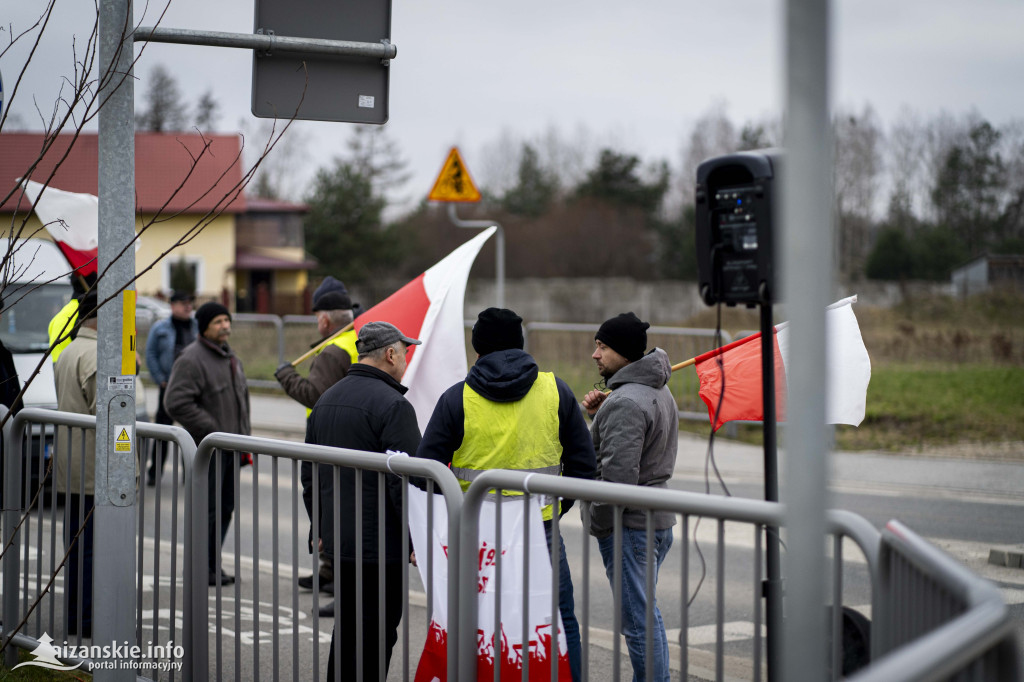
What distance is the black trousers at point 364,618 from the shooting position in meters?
4.10

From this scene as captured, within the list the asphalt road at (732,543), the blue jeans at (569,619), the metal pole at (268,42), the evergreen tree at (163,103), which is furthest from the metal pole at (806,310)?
the evergreen tree at (163,103)

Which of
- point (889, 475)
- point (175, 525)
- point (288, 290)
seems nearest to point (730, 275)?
point (175, 525)

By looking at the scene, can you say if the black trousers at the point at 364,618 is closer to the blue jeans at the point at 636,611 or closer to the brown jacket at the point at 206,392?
the blue jeans at the point at 636,611

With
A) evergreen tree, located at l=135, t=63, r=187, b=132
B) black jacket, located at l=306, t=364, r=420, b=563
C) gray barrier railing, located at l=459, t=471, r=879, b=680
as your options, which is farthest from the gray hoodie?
evergreen tree, located at l=135, t=63, r=187, b=132

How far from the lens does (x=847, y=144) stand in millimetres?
49250

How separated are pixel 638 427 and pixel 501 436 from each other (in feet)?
2.17

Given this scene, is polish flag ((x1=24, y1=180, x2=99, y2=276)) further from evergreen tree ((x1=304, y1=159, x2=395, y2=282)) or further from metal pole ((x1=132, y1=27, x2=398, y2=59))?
evergreen tree ((x1=304, y1=159, x2=395, y2=282))

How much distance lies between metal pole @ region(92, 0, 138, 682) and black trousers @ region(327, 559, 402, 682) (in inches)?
31.8

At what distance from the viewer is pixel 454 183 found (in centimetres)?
1193

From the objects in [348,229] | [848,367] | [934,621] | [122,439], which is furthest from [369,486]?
[348,229]

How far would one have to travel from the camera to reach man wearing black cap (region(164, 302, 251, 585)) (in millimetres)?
7266

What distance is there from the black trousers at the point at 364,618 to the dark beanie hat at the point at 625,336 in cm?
159

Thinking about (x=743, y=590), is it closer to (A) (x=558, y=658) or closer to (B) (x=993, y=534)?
(A) (x=558, y=658)

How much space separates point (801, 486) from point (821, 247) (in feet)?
1.06
